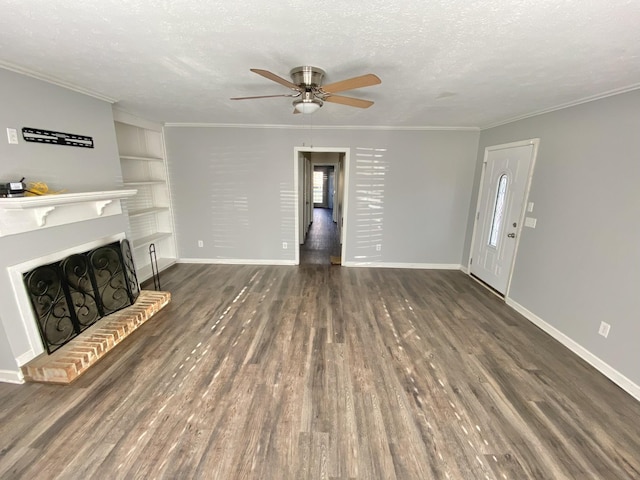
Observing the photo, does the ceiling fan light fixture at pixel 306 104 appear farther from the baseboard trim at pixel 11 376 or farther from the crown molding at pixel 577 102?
the baseboard trim at pixel 11 376

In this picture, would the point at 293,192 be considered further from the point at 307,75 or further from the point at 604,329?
the point at 604,329

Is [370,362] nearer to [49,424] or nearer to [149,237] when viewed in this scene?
[49,424]

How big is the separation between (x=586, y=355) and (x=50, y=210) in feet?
15.8

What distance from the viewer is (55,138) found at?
7.63ft

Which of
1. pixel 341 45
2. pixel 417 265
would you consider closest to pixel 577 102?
pixel 341 45

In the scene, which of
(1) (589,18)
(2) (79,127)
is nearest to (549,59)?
(1) (589,18)

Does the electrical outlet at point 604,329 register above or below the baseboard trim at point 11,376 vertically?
above

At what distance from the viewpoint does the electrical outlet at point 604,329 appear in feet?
7.45

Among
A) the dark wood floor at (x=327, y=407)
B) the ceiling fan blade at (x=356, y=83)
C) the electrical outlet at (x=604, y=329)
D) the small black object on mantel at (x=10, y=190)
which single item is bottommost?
the dark wood floor at (x=327, y=407)

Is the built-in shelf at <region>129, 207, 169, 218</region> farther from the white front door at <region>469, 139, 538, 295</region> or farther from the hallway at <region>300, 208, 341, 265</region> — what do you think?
the white front door at <region>469, 139, 538, 295</region>

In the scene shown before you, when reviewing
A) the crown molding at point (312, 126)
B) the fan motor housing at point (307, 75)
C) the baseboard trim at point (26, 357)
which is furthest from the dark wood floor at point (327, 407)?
the crown molding at point (312, 126)

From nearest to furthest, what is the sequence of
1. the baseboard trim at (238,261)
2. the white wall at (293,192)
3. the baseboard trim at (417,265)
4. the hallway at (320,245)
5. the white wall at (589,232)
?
the white wall at (589,232) → the white wall at (293,192) → the baseboard trim at (417,265) → the baseboard trim at (238,261) → the hallway at (320,245)

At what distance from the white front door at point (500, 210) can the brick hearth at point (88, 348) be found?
4445 millimetres

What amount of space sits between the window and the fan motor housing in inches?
119
